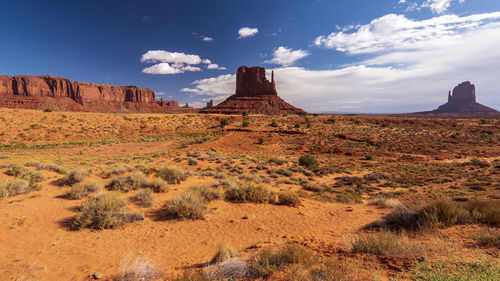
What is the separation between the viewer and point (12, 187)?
7.32 m

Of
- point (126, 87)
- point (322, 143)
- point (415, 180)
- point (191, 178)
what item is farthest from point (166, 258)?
point (126, 87)

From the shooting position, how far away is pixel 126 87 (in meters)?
152

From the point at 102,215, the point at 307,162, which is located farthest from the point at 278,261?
the point at 307,162

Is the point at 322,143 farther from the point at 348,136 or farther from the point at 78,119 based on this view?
the point at 78,119

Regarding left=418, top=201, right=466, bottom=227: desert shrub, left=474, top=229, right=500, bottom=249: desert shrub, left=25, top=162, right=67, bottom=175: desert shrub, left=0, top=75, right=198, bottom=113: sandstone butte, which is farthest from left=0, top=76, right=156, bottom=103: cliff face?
left=474, top=229, right=500, bottom=249: desert shrub

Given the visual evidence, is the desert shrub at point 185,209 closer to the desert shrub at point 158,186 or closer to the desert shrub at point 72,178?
the desert shrub at point 158,186

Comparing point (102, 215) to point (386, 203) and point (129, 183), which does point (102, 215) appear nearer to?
point (129, 183)

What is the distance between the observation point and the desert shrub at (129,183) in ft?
27.9

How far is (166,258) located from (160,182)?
499cm

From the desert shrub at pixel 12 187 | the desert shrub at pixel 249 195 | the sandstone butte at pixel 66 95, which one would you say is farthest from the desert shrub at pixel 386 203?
the sandstone butte at pixel 66 95

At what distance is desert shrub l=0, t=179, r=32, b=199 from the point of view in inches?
273

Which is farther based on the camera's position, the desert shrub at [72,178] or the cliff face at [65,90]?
the cliff face at [65,90]

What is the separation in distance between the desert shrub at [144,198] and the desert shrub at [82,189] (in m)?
1.98

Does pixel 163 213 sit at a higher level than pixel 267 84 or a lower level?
lower
